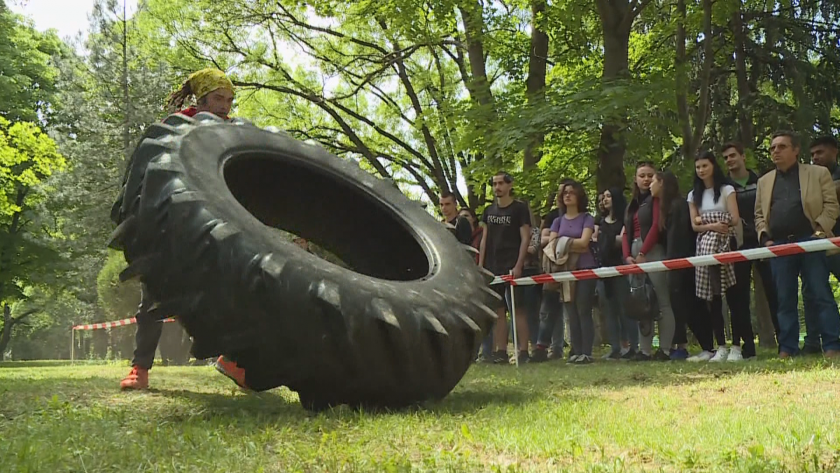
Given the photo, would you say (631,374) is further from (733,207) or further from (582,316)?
(582,316)

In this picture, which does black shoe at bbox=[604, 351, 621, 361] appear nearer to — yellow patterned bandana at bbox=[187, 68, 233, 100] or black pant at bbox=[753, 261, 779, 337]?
black pant at bbox=[753, 261, 779, 337]

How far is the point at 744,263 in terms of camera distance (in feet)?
23.0

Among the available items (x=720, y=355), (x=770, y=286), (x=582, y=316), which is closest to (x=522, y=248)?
(x=582, y=316)

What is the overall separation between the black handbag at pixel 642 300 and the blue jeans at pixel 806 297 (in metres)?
1.10

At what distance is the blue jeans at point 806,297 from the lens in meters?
6.49

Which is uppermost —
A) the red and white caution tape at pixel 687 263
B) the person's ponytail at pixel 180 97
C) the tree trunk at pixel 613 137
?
the tree trunk at pixel 613 137

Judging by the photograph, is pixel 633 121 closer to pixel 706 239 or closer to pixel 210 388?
pixel 706 239

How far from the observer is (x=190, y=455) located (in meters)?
2.78

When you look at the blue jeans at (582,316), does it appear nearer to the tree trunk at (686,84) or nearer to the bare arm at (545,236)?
the bare arm at (545,236)

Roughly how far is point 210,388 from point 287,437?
2.57 metres

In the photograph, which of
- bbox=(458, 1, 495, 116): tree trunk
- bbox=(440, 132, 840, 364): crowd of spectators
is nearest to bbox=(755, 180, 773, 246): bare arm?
bbox=(440, 132, 840, 364): crowd of spectators

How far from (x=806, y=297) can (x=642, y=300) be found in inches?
55.7

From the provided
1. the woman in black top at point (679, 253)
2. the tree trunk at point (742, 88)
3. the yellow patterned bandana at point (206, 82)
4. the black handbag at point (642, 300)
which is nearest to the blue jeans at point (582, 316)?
the black handbag at point (642, 300)

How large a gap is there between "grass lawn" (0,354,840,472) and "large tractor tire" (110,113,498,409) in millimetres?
205
